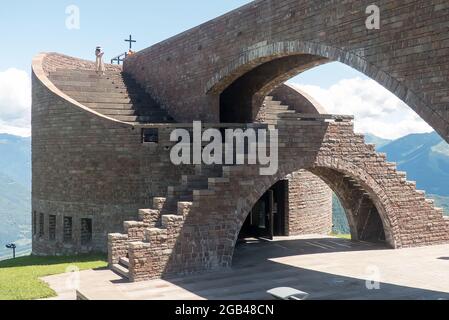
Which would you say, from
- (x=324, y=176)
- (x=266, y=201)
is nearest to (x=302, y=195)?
(x=266, y=201)

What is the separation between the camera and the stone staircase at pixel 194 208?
12504mm

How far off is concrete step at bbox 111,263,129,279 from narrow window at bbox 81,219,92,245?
19.9 feet

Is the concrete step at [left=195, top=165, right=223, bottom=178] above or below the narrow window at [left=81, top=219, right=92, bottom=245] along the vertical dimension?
above

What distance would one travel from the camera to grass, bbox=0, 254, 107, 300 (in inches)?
445

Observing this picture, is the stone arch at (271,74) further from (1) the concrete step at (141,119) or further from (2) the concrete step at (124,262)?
(2) the concrete step at (124,262)

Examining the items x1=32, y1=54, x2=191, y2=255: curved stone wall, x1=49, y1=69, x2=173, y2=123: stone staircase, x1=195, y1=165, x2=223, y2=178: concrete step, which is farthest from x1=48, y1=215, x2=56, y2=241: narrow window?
x1=195, y1=165, x2=223, y2=178: concrete step

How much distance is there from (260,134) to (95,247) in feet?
29.2

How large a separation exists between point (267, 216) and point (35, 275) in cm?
921

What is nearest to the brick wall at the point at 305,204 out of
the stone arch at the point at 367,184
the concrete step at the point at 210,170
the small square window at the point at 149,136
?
the stone arch at the point at 367,184

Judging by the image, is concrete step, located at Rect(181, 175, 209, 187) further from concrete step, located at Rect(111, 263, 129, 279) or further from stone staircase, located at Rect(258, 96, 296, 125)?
stone staircase, located at Rect(258, 96, 296, 125)
